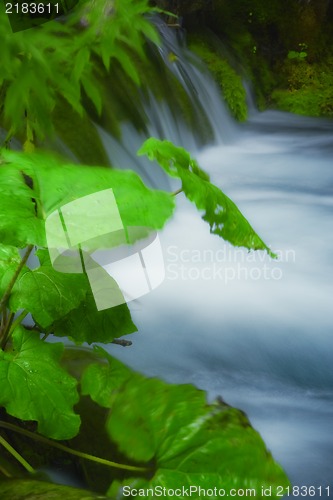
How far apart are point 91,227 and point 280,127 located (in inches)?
45.4

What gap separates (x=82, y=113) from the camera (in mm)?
1190

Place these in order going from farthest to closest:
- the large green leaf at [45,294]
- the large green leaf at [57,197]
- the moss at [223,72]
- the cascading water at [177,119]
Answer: the moss at [223,72] < the cascading water at [177,119] < the large green leaf at [45,294] < the large green leaf at [57,197]

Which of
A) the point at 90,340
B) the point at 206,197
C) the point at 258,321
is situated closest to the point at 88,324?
the point at 90,340

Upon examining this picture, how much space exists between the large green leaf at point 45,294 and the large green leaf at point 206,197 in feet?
0.68

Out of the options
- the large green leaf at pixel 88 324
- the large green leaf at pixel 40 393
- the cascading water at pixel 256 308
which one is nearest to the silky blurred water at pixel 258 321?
the cascading water at pixel 256 308

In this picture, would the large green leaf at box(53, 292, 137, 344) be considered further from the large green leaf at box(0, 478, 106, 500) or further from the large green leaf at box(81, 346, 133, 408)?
the large green leaf at box(0, 478, 106, 500)

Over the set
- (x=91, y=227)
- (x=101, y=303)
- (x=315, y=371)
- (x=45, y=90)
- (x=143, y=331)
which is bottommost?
(x=315, y=371)

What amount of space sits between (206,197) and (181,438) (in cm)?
32

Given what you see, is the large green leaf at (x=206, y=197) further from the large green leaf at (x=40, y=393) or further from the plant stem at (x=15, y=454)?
the plant stem at (x=15, y=454)

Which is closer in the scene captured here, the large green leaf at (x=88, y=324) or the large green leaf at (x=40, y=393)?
the large green leaf at (x=40, y=393)

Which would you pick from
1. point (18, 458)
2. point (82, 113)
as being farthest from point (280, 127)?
point (18, 458)

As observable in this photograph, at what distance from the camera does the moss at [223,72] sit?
1471 millimetres

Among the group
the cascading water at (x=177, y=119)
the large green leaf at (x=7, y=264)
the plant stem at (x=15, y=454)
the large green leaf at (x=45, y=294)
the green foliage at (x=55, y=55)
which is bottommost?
the plant stem at (x=15, y=454)

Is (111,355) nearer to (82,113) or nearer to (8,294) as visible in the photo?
(8,294)
